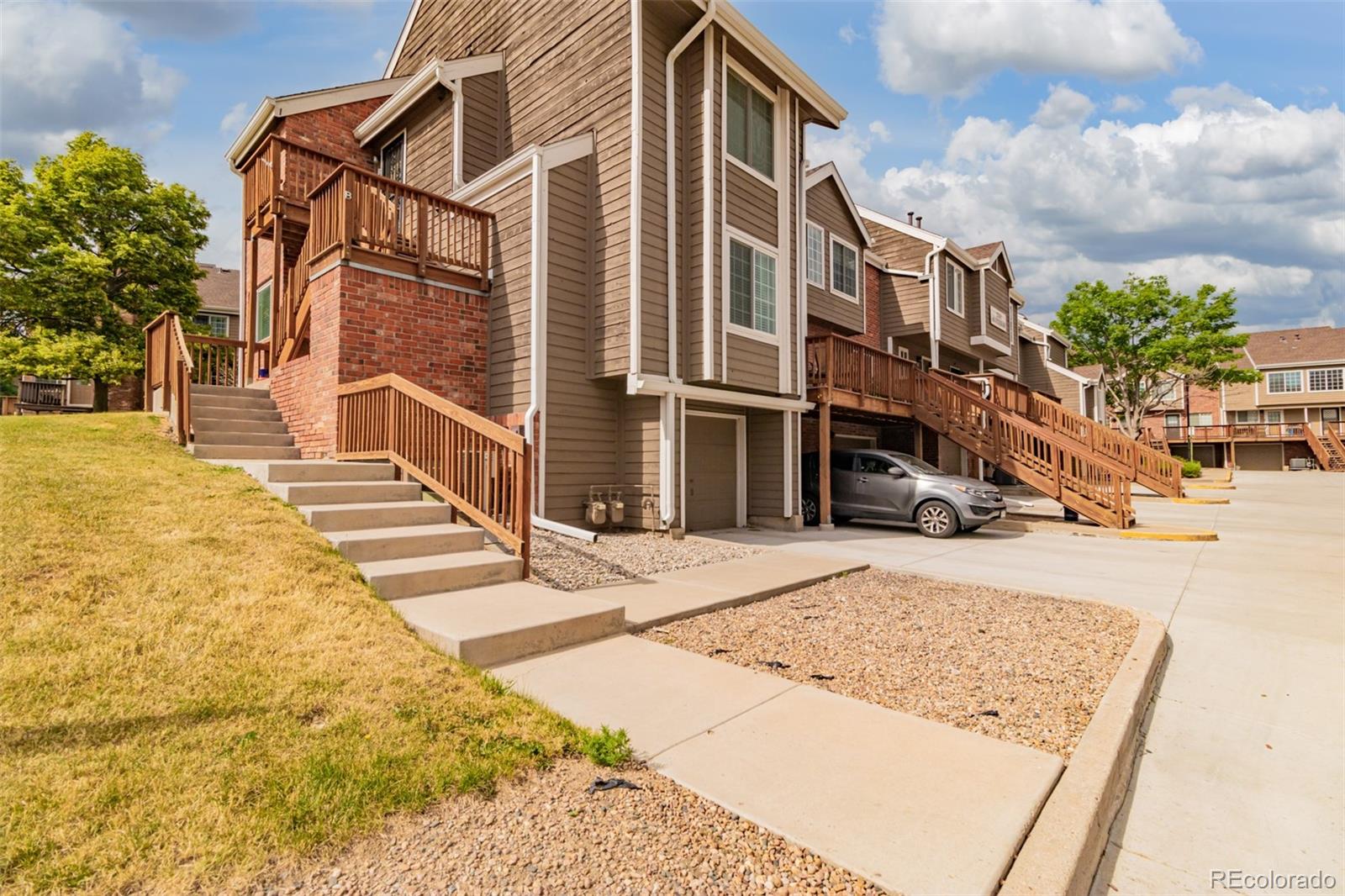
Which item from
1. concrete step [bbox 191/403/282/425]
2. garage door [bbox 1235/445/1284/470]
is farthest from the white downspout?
garage door [bbox 1235/445/1284/470]

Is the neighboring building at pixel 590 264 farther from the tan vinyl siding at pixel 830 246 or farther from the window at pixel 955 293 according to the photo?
the window at pixel 955 293

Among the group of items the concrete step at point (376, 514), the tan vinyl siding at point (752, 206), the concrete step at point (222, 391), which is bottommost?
the concrete step at point (376, 514)

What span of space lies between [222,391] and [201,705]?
8.06m

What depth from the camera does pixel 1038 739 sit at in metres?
3.34

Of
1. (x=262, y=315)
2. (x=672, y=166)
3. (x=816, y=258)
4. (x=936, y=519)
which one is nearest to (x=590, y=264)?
(x=672, y=166)

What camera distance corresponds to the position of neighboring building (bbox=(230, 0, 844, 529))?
30.3 ft

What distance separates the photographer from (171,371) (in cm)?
925

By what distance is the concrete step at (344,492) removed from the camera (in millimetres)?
6145

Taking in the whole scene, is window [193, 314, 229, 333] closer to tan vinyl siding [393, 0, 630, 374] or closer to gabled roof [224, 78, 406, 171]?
gabled roof [224, 78, 406, 171]

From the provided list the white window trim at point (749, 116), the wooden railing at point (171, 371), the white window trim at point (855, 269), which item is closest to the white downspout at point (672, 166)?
the white window trim at point (749, 116)

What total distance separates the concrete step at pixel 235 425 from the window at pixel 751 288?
7.18 m

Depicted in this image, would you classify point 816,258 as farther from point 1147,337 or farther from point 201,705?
point 1147,337

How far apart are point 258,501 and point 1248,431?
54.8 m

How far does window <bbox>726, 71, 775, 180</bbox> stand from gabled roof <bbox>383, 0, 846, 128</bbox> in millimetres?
526
